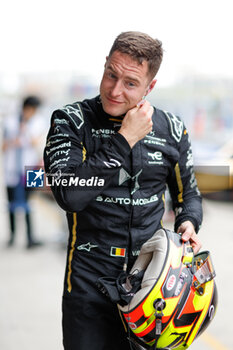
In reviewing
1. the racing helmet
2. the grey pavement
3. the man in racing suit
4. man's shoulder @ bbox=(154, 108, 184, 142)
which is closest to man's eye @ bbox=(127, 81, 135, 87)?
the man in racing suit

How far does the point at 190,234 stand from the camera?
1.53 meters

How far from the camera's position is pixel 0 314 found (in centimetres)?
328

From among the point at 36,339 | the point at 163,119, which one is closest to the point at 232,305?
the point at 36,339

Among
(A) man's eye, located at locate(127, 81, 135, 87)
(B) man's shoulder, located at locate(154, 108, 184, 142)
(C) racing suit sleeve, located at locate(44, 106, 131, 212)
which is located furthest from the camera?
(B) man's shoulder, located at locate(154, 108, 184, 142)

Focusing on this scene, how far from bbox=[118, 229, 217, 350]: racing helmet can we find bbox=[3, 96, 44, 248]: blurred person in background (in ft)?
10.3

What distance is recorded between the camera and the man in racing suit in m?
1.42

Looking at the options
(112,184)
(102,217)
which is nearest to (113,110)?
(112,184)

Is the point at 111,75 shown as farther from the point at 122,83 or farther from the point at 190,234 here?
the point at 190,234

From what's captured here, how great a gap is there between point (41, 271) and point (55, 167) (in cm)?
295

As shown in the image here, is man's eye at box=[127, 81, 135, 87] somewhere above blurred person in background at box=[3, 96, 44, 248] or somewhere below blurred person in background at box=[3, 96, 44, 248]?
above

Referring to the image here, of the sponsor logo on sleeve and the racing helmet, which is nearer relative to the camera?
the racing helmet

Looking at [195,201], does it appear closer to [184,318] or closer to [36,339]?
[184,318]

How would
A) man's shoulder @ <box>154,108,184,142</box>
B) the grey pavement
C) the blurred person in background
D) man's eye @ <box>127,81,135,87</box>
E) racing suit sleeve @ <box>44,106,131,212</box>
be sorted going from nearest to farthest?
racing suit sleeve @ <box>44,106,131,212</box> → man's eye @ <box>127,81,135,87</box> → man's shoulder @ <box>154,108,184,142</box> → the grey pavement → the blurred person in background

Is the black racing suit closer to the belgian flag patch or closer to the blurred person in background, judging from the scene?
the belgian flag patch
